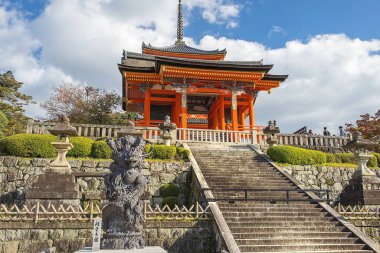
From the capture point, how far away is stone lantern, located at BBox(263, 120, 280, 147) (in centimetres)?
1680

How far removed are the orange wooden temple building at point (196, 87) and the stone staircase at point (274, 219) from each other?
23.0 feet

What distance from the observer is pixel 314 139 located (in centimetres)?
1900

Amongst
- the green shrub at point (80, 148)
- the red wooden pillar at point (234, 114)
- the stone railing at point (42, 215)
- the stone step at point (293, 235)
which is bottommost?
the stone step at point (293, 235)

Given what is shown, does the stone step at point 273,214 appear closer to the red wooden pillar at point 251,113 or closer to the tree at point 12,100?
the red wooden pillar at point 251,113

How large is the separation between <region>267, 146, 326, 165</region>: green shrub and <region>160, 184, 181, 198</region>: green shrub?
5.57 metres

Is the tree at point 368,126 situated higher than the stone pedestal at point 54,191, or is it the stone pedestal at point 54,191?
the tree at point 368,126

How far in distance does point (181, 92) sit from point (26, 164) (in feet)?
35.4

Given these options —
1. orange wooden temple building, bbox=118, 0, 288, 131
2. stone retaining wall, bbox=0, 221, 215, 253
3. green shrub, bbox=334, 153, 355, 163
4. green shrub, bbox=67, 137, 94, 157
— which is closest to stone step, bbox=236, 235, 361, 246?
stone retaining wall, bbox=0, 221, 215, 253

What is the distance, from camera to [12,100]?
2931 centimetres

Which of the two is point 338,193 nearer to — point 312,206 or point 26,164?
point 312,206

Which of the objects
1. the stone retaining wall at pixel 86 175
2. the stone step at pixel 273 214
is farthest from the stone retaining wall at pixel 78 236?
the stone retaining wall at pixel 86 175

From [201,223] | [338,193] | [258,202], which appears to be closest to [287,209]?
[258,202]

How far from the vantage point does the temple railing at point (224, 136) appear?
1720 cm

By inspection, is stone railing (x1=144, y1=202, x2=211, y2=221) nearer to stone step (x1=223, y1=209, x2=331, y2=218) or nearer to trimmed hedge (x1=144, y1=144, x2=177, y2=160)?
stone step (x1=223, y1=209, x2=331, y2=218)
